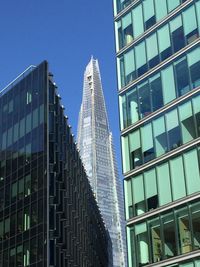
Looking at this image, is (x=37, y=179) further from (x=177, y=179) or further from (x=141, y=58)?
(x=177, y=179)

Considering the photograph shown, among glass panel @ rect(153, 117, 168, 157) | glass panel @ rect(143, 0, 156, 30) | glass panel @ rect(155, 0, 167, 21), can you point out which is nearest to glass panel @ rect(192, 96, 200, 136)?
glass panel @ rect(153, 117, 168, 157)

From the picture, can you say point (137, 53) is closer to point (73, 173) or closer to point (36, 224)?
point (36, 224)

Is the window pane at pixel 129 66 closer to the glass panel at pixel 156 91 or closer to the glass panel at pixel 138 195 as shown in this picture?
the glass panel at pixel 156 91

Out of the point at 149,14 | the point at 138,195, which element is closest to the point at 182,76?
the point at 149,14

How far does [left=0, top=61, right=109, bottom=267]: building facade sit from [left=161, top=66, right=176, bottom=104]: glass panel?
23743 mm

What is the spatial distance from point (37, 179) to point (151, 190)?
2590 centimetres

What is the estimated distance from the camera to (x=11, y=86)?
71.9 metres

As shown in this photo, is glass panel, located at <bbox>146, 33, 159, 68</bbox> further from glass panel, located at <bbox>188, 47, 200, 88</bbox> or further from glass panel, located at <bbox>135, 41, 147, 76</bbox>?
glass panel, located at <bbox>188, 47, 200, 88</bbox>

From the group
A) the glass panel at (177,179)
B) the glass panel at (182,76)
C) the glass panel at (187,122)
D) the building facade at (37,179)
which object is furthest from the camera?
the building facade at (37,179)

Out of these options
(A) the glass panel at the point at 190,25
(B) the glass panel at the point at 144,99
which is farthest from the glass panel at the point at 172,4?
(B) the glass panel at the point at 144,99

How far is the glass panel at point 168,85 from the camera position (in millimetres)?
38562

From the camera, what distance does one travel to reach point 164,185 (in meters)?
36.4

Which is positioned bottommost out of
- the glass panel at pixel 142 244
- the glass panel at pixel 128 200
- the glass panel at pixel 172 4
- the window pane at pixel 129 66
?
the glass panel at pixel 142 244

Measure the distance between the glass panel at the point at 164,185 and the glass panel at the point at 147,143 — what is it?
167 centimetres
